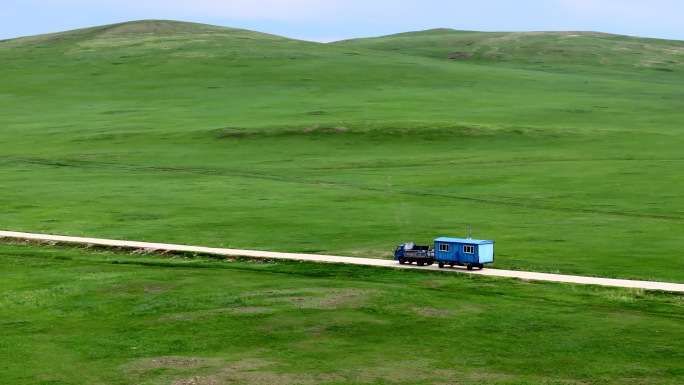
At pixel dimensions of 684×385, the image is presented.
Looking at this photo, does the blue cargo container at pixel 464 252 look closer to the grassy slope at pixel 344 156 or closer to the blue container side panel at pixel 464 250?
the blue container side panel at pixel 464 250

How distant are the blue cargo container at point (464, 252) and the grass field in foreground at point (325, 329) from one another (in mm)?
1611

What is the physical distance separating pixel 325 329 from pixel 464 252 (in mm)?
14461

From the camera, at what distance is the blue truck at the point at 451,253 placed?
61406mm

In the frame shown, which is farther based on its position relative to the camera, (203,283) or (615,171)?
(615,171)

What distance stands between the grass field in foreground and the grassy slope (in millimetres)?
8168

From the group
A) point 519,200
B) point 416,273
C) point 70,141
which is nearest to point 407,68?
point 70,141

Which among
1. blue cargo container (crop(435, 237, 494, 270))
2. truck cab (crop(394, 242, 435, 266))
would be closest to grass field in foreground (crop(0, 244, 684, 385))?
blue cargo container (crop(435, 237, 494, 270))

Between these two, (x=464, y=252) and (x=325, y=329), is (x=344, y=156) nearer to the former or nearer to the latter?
(x=464, y=252)

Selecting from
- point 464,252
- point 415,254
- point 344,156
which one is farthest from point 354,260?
point 344,156

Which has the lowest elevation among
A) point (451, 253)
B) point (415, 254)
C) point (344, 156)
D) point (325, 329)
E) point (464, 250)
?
point (325, 329)

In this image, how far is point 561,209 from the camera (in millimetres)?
85812

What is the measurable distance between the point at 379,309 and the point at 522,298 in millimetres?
6932

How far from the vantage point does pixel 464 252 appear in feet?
203

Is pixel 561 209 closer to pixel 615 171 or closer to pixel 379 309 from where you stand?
pixel 615 171
